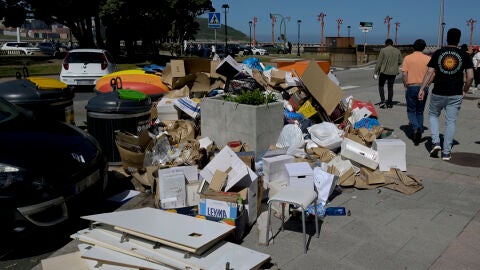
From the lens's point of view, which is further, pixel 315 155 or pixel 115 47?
pixel 115 47

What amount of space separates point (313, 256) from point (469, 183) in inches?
123

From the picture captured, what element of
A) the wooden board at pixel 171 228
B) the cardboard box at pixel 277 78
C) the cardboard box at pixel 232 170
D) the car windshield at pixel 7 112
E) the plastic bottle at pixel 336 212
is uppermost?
the cardboard box at pixel 277 78

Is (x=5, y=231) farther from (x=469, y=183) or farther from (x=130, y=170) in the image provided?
(x=469, y=183)

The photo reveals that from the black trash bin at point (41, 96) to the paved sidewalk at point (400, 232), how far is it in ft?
13.2

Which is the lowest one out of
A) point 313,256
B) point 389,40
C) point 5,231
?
point 313,256

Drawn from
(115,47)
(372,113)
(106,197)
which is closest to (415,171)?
(372,113)

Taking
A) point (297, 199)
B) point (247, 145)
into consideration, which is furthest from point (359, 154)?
point (297, 199)

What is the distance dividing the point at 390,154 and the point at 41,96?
5.17 meters

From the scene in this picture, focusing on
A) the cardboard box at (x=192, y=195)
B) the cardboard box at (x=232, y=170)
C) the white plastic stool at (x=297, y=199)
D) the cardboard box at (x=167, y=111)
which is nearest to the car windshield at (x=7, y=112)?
the cardboard box at (x=192, y=195)

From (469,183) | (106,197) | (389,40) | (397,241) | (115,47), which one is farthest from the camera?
(115,47)

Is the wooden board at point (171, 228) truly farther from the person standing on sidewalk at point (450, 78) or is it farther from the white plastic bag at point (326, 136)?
the person standing on sidewalk at point (450, 78)

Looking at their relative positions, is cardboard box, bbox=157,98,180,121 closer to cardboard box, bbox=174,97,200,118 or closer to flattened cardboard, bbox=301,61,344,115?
cardboard box, bbox=174,97,200,118

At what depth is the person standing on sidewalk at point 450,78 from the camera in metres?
6.73

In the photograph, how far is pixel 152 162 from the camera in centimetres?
618
